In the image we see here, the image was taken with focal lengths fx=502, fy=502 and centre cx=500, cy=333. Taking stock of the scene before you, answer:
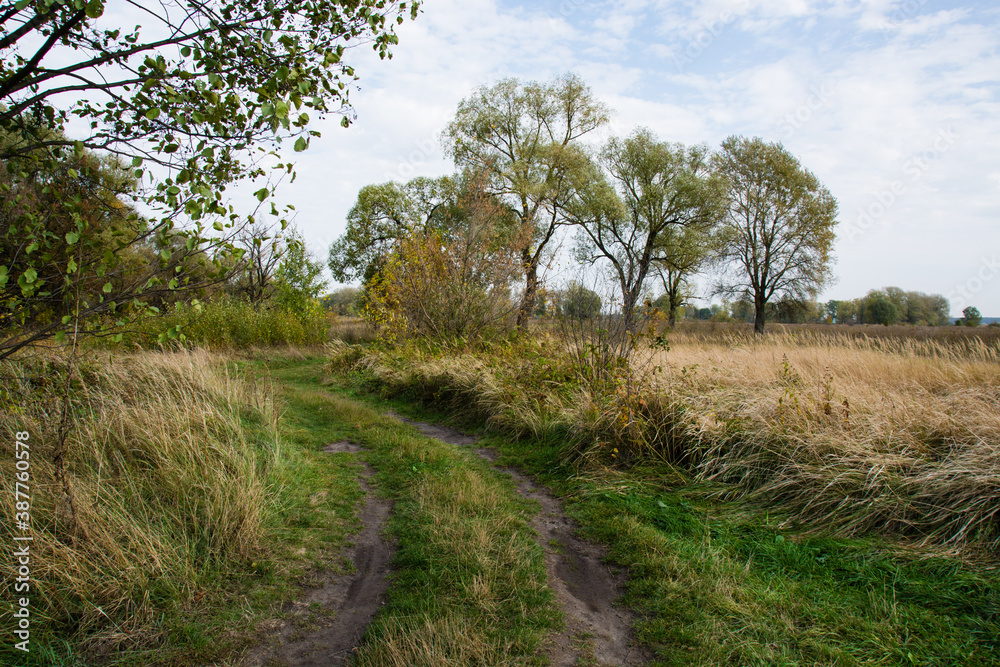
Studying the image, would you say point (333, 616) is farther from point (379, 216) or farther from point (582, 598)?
point (379, 216)

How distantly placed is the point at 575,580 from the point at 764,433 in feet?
8.31

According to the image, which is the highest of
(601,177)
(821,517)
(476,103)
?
(476,103)

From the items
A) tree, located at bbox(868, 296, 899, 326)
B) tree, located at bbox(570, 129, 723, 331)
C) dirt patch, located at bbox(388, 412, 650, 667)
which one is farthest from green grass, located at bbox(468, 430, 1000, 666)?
tree, located at bbox(868, 296, 899, 326)

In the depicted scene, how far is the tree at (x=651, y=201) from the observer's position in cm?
2878

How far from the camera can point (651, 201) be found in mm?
30438

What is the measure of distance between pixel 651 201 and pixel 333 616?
3085 cm

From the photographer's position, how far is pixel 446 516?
406 centimetres

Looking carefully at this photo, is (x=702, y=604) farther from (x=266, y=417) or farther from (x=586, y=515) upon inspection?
(x=266, y=417)

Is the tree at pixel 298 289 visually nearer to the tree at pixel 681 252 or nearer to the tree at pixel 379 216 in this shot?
the tree at pixel 379 216

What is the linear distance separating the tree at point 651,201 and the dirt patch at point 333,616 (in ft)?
87.1

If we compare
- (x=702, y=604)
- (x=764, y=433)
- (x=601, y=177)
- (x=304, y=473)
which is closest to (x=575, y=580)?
(x=702, y=604)

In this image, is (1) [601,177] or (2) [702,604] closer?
(2) [702,604]

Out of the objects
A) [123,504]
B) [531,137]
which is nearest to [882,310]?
[531,137]

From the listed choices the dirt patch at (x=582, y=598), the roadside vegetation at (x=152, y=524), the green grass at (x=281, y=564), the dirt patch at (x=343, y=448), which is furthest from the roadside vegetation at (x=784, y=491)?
the roadside vegetation at (x=152, y=524)
